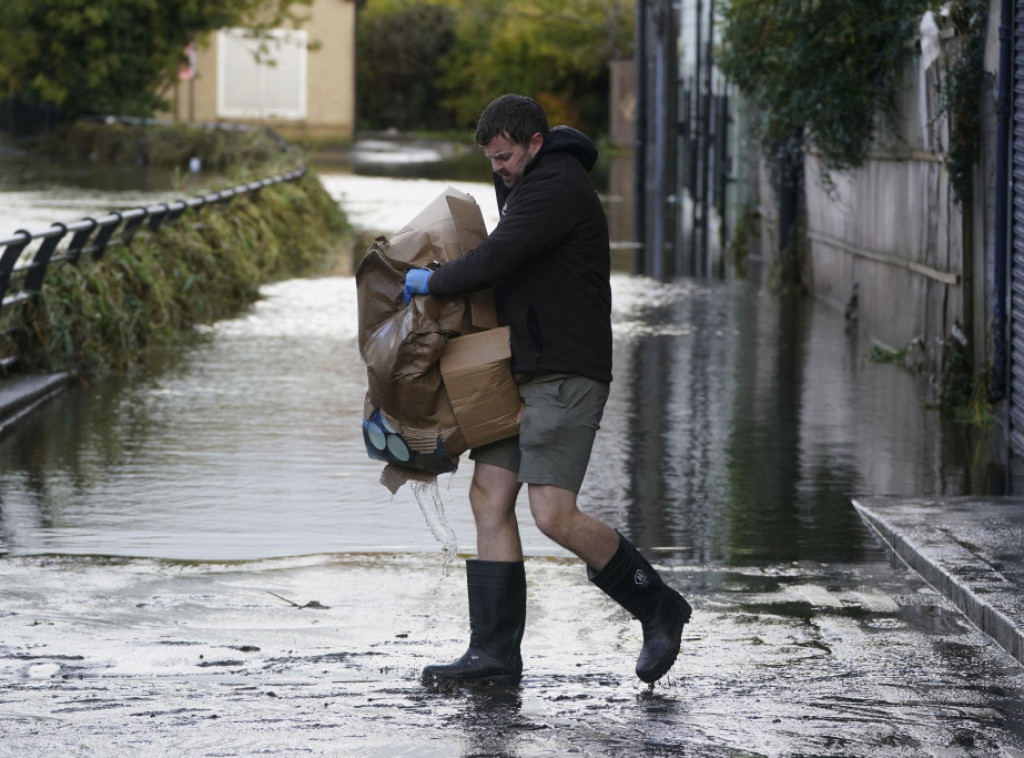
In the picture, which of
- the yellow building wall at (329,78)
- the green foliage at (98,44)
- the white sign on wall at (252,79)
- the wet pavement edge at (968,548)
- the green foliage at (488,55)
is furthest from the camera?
the green foliage at (488,55)

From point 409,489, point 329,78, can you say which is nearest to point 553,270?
point 409,489

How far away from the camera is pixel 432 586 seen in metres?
6.66

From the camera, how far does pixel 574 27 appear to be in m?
62.2

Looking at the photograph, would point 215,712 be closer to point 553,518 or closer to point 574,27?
point 553,518

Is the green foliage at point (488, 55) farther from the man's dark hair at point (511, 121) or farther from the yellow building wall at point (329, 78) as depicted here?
the man's dark hair at point (511, 121)

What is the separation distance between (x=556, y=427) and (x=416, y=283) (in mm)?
585

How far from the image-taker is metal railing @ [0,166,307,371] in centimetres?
1105

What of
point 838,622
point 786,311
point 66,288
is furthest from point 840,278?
point 838,622

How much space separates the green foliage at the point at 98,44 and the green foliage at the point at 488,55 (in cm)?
1736

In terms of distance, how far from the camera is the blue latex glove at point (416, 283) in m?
5.33

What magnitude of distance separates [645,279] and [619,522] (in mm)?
11486

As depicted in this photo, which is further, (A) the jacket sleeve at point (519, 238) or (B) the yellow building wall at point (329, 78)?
(B) the yellow building wall at point (329, 78)

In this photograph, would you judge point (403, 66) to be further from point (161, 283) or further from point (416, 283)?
point (416, 283)

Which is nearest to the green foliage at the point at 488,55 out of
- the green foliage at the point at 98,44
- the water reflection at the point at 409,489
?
the green foliage at the point at 98,44
